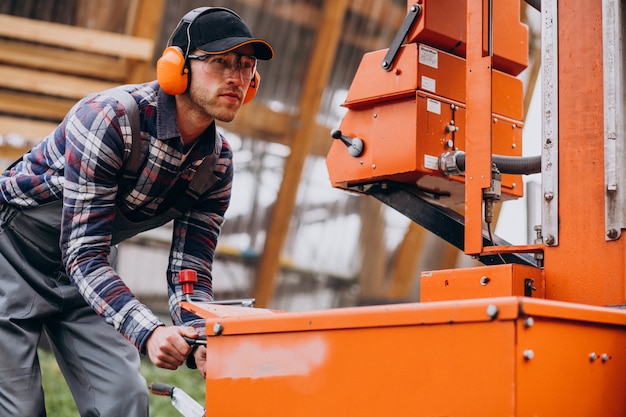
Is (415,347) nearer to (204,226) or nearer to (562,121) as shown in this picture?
(562,121)

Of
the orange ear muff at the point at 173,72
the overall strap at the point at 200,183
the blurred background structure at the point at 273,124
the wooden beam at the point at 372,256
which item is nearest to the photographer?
the orange ear muff at the point at 173,72

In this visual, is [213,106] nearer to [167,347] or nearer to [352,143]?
[352,143]

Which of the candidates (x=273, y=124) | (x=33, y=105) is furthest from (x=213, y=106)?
(x=273, y=124)

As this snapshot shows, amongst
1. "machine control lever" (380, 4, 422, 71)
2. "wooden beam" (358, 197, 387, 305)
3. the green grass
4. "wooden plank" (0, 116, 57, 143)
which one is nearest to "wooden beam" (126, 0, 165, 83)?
"wooden plank" (0, 116, 57, 143)

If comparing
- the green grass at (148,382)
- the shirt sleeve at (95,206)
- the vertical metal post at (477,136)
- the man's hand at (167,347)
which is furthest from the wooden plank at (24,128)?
the vertical metal post at (477,136)

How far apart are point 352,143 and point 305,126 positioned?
4570mm

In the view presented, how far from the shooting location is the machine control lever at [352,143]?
290 cm

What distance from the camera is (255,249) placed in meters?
7.86

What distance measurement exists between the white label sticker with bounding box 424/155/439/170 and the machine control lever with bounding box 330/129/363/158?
0.26 metres

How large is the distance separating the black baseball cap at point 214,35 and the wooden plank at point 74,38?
12.2 ft

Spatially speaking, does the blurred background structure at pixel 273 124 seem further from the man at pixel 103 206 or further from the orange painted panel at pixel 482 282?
the orange painted panel at pixel 482 282

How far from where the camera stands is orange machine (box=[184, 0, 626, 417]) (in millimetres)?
1731

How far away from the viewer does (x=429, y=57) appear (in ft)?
9.25

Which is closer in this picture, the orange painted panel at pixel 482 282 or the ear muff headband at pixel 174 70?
the orange painted panel at pixel 482 282
